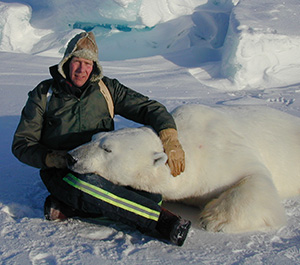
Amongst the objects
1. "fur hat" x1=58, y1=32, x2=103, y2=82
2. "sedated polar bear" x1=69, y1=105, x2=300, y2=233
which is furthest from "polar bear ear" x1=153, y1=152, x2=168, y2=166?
"fur hat" x1=58, y1=32, x2=103, y2=82

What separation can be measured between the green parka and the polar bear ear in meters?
0.18

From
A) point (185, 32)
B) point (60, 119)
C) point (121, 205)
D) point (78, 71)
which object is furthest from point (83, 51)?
point (185, 32)

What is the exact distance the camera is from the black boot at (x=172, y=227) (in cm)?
175

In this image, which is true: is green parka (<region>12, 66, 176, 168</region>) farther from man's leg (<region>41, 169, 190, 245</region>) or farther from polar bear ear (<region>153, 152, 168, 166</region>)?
man's leg (<region>41, 169, 190, 245</region>)

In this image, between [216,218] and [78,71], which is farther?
[78,71]

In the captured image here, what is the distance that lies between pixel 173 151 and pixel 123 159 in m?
0.28

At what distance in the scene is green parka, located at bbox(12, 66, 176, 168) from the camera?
2127 mm

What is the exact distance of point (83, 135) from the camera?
225 cm

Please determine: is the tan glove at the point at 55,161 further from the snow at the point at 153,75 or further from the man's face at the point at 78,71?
the man's face at the point at 78,71

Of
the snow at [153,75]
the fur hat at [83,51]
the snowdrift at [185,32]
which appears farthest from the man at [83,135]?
the snowdrift at [185,32]

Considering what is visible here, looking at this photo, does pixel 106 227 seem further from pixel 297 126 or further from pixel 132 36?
pixel 132 36

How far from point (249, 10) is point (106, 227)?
7.46 m

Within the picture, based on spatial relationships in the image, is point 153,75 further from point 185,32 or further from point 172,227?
point 185,32

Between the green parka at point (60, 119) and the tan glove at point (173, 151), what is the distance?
2.1 inches
